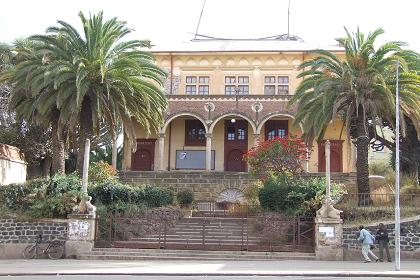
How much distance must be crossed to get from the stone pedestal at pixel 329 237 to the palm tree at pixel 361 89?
493cm

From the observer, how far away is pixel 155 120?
98.5 feet

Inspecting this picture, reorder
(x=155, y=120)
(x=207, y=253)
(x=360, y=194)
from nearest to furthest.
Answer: (x=207, y=253), (x=360, y=194), (x=155, y=120)

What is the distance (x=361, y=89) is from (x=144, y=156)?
22.8m

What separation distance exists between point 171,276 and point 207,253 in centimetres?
614

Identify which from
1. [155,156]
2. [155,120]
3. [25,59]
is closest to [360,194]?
[155,120]

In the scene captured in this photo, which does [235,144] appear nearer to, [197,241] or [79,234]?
[197,241]

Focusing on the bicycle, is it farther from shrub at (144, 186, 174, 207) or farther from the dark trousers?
the dark trousers

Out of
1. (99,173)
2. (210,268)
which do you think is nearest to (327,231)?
(210,268)

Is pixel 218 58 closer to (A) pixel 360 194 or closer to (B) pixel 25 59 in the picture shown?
(B) pixel 25 59

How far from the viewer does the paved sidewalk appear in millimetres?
17484

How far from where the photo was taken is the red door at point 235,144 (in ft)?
150

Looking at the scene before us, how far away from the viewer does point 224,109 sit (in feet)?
141

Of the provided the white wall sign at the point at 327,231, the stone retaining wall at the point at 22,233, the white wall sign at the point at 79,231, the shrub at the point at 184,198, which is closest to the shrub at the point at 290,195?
the white wall sign at the point at 327,231

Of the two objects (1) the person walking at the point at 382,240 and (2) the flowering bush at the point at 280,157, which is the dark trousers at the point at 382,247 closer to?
(1) the person walking at the point at 382,240
